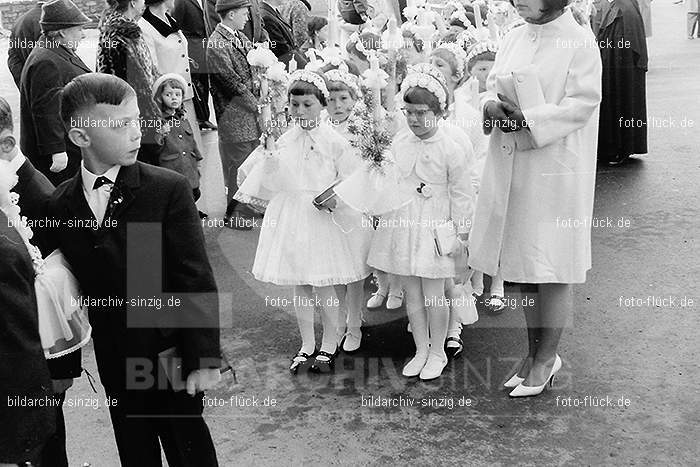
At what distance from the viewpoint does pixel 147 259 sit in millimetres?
3084

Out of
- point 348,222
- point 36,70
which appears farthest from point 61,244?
point 36,70

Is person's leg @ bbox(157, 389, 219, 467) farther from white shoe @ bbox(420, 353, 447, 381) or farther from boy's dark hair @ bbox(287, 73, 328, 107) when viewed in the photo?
boy's dark hair @ bbox(287, 73, 328, 107)

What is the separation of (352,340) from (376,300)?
72 centimetres

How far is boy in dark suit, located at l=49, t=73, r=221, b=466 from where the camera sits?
306cm

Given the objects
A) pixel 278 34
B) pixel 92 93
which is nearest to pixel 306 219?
pixel 92 93

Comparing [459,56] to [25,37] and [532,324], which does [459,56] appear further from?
[25,37]

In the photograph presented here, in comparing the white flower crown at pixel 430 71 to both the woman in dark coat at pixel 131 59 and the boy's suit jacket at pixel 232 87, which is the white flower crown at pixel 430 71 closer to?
the woman in dark coat at pixel 131 59

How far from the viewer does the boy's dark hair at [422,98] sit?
473cm

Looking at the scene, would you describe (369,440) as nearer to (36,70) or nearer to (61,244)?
(61,244)

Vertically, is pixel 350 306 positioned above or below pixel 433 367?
above

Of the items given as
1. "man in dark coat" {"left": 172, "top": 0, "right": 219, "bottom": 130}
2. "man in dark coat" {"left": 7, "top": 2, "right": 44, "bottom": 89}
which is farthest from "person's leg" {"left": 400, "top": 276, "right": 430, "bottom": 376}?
"man in dark coat" {"left": 7, "top": 2, "right": 44, "bottom": 89}

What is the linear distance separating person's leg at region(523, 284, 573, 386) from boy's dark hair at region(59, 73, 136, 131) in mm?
2384

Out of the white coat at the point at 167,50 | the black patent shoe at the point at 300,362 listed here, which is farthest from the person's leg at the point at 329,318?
the white coat at the point at 167,50

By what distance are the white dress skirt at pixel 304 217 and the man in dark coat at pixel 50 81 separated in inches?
A: 70.2
